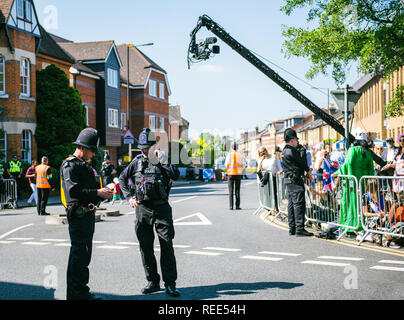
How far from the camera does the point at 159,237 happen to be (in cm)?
586

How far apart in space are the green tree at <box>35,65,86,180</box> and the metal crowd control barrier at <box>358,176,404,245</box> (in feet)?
71.1

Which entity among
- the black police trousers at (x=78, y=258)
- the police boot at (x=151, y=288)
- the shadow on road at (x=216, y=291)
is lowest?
the shadow on road at (x=216, y=291)

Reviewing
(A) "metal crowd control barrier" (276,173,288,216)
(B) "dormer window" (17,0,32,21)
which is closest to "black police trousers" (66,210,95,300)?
(A) "metal crowd control barrier" (276,173,288,216)

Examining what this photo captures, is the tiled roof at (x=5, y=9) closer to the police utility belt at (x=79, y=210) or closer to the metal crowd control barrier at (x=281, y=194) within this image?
the metal crowd control barrier at (x=281, y=194)

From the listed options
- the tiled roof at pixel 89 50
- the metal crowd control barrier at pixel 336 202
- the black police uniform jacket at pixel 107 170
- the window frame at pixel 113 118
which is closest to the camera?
the metal crowd control barrier at pixel 336 202

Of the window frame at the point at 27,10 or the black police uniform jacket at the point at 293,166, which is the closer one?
the black police uniform jacket at the point at 293,166

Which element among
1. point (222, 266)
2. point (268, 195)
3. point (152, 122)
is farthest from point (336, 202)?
point (152, 122)

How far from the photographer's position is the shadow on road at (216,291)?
18.2 ft

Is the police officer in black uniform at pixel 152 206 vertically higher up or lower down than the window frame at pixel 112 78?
lower down

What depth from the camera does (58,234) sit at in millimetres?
10891

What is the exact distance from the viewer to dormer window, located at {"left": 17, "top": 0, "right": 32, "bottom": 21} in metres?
27.6

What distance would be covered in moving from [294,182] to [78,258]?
5.79m

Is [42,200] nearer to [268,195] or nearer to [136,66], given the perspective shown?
[268,195]

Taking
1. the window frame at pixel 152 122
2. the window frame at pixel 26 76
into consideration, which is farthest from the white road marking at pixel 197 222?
the window frame at pixel 152 122
